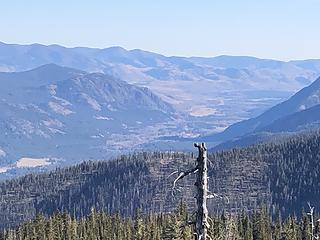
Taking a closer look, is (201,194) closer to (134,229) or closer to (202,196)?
(202,196)

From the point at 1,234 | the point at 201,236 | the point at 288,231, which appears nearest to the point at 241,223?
the point at 288,231

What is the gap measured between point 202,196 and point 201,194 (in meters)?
0.09

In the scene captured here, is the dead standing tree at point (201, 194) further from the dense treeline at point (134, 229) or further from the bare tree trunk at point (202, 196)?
the dense treeline at point (134, 229)

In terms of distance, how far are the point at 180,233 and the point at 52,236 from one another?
6066cm

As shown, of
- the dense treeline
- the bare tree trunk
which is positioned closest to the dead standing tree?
the bare tree trunk

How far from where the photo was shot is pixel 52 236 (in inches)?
4808

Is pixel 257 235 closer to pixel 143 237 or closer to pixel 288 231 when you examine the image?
pixel 288 231

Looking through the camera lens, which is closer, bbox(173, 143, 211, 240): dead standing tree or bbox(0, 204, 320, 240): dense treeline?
bbox(173, 143, 211, 240): dead standing tree

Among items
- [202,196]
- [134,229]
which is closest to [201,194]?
[202,196]

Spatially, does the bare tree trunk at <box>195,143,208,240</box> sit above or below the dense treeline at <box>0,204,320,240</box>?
above

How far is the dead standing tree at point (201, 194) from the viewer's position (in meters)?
20.1

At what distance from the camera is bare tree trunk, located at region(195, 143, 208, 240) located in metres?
20.1

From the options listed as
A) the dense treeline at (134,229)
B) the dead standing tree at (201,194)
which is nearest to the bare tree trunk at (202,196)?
the dead standing tree at (201,194)

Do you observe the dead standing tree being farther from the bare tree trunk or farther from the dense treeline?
the dense treeline
